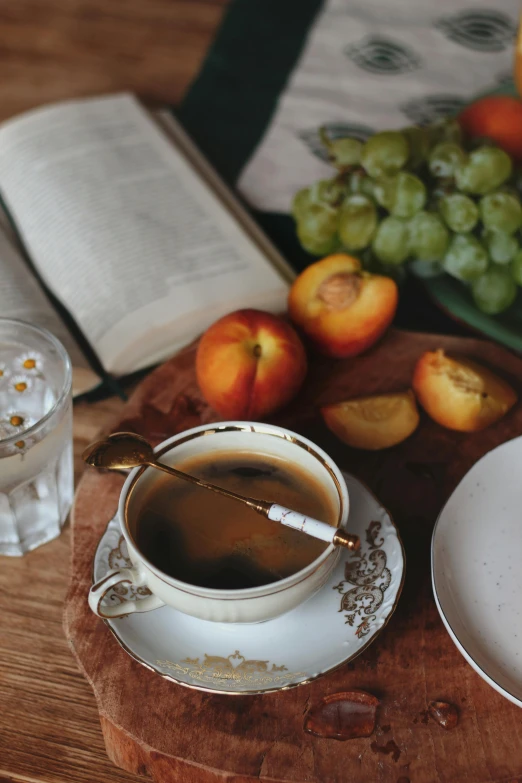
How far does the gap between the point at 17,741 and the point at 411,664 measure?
271 millimetres

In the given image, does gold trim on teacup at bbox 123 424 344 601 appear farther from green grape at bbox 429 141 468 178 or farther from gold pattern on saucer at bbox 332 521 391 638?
green grape at bbox 429 141 468 178

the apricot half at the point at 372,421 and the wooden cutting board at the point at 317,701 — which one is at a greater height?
the apricot half at the point at 372,421

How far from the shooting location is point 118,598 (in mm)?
520

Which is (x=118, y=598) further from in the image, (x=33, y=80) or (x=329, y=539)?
(x=33, y=80)

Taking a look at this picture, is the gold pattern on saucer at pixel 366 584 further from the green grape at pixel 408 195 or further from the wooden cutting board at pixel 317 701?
the green grape at pixel 408 195

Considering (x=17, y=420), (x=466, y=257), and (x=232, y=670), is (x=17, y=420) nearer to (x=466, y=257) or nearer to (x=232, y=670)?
(x=232, y=670)

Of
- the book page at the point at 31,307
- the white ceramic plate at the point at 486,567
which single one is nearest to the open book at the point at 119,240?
the book page at the point at 31,307

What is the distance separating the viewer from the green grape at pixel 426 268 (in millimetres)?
752

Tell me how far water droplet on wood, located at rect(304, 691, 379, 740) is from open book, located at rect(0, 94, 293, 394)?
39cm

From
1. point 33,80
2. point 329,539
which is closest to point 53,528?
point 329,539

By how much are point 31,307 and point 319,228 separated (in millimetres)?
306

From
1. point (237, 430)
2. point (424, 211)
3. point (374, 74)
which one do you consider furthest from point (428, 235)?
point (374, 74)

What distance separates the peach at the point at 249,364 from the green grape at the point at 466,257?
0.56 feet

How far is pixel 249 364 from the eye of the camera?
64 centimetres
